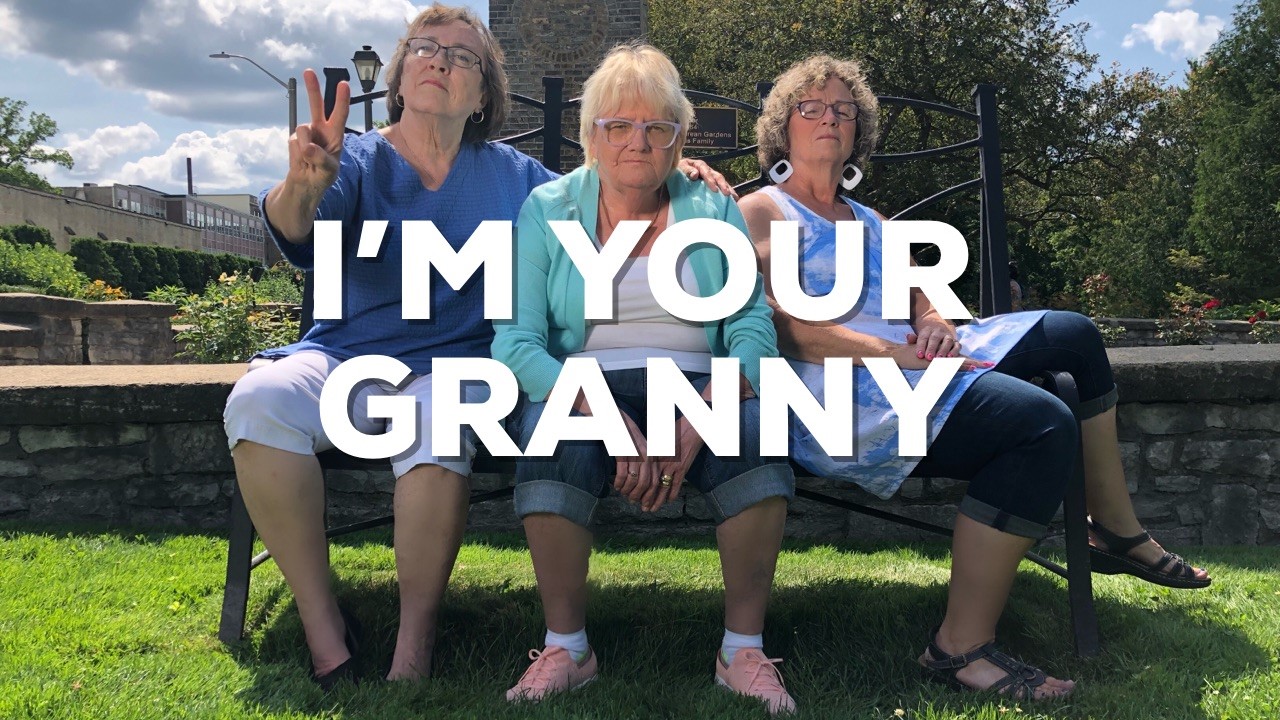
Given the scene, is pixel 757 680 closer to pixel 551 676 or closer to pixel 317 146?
pixel 551 676

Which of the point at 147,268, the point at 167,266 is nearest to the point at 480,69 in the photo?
the point at 147,268

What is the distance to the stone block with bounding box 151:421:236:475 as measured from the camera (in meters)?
3.33

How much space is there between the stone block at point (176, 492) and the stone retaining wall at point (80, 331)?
13.9ft

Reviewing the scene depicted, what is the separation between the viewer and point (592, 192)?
2369 mm

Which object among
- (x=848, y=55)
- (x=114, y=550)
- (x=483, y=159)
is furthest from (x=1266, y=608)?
(x=848, y=55)

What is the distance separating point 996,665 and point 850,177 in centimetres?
131

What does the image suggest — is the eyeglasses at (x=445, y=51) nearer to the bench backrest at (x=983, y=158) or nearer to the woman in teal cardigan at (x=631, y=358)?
the woman in teal cardigan at (x=631, y=358)

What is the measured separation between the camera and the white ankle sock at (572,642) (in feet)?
Result: 6.79

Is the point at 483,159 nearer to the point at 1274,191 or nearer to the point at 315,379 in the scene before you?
the point at 315,379

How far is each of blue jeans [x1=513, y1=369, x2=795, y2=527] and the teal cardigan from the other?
0.14 metres

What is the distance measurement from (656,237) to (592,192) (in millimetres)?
188

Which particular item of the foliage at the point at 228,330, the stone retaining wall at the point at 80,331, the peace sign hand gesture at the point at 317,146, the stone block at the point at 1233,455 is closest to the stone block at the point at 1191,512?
the stone block at the point at 1233,455

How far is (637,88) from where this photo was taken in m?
2.23

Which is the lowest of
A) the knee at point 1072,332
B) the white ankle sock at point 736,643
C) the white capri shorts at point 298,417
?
the white ankle sock at point 736,643
